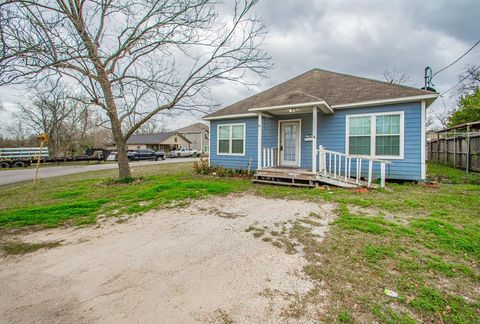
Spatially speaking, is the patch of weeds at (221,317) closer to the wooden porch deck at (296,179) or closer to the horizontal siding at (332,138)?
the wooden porch deck at (296,179)

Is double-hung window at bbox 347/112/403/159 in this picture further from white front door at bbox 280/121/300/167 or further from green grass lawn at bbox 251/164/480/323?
green grass lawn at bbox 251/164/480/323

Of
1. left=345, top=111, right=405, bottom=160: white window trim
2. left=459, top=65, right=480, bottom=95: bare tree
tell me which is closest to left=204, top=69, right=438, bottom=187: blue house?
left=345, top=111, right=405, bottom=160: white window trim

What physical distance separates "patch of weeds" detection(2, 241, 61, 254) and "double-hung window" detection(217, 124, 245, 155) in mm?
8115

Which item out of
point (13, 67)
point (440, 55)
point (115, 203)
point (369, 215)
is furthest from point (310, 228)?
point (440, 55)

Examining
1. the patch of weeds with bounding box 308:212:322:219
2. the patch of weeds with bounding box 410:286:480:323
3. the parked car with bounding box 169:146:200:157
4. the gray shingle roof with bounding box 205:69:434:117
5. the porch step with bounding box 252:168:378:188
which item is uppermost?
the gray shingle roof with bounding box 205:69:434:117

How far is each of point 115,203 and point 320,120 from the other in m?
7.70

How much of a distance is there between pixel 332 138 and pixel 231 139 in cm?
468

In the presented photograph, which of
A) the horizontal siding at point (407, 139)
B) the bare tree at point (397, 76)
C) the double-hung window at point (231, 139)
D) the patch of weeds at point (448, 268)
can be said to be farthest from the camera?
the bare tree at point (397, 76)

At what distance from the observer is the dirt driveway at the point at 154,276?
1.94m

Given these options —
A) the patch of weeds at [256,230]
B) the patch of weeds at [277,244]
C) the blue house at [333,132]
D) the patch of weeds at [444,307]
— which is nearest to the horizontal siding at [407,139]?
the blue house at [333,132]

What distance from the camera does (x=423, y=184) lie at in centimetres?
732

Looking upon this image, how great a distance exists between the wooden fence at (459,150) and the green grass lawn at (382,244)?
4634 mm

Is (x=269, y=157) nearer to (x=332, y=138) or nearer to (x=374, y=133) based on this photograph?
(x=332, y=138)

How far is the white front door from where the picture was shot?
31.4 ft
